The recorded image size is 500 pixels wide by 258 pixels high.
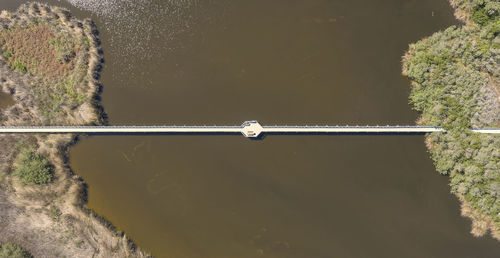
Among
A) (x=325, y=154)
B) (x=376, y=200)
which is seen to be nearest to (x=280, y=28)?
(x=325, y=154)

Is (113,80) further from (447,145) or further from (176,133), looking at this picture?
(447,145)

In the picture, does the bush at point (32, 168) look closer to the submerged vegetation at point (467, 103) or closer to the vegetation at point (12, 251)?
the vegetation at point (12, 251)

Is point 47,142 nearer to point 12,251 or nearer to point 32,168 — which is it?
point 32,168

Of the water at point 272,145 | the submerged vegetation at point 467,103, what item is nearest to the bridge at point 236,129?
the water at point 272,145

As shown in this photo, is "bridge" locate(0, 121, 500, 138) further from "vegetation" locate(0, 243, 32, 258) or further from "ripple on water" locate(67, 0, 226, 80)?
"vegetation" locate(0, 243, 32, 258)

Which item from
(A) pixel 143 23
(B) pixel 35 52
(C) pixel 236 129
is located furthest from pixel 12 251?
(A) pixel 143 23

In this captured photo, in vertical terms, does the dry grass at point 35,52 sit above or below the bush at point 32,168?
above
